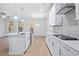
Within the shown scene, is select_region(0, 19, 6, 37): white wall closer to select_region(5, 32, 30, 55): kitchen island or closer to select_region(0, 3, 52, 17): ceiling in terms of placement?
select_region(0, 3, 52, 17): ceiling

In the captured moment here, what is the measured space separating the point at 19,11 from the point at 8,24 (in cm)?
51

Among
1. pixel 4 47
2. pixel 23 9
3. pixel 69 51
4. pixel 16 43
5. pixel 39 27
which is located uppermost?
pixel 23 9

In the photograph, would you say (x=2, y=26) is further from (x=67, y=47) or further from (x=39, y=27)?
(x=67, y=47)

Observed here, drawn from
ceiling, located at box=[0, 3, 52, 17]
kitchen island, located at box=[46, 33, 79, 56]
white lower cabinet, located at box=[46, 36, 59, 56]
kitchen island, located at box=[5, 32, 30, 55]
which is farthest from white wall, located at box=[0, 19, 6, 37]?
kitchen island, located at box=[46, 33, 79, 56]

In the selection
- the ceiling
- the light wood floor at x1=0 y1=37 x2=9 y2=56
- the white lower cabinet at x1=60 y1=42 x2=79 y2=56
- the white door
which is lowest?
the light wood floor at x1=0 y1=37 x2=9 y2=56

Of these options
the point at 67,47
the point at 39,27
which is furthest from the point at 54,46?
the point at 67,47

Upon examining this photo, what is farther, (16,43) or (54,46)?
(16,43)

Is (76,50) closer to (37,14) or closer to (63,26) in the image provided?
(37,14)

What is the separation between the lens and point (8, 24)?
329cm

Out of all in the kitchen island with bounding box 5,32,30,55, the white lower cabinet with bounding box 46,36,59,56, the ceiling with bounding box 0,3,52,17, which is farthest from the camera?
the kitchen island with bounding box 5,32,30,55

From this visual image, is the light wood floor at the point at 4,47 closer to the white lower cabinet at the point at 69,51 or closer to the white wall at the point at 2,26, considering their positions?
the white wall at the point at 2,26

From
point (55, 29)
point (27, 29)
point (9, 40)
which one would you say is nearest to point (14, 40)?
point (9, 40)

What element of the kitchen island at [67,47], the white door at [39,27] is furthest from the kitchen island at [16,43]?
the kitchen island at [67,47]

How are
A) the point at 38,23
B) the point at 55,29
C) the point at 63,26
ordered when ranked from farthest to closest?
the point at 55,29
the point at 63,26
the point at 38,23
